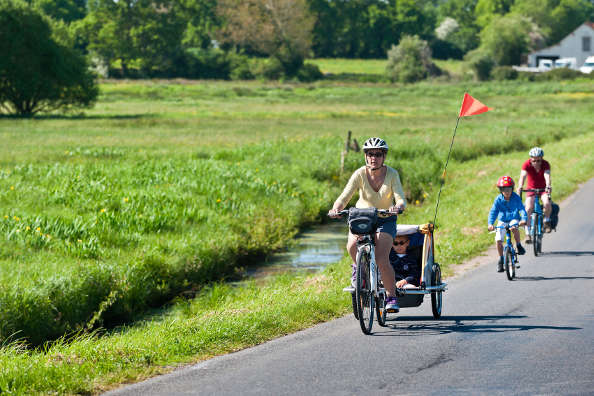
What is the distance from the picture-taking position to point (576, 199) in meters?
24.0

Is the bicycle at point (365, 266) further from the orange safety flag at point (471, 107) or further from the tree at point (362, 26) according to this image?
the tree at point (362, 26)

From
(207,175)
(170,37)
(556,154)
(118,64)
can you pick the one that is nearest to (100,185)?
(207,175)

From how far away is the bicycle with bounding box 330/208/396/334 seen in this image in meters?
9.00

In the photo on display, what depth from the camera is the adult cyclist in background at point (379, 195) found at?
30.6 feet

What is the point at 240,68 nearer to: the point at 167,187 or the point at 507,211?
the point at 167,187

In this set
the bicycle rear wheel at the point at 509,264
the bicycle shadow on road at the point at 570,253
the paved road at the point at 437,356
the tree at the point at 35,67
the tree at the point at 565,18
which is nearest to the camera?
the paved road at the point at 437,356

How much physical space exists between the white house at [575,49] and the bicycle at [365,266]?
11085 centimetres

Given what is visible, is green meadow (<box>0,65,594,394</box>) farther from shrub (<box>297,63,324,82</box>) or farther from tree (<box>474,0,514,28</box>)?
tree (<box>474,0,514,28</box>)

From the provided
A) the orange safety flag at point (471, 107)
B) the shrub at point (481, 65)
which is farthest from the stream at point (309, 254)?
the shrub at point (481, 65)

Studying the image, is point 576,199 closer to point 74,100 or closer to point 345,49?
point 74,100

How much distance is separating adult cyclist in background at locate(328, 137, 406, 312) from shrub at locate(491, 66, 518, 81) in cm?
9209

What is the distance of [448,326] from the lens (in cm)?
985

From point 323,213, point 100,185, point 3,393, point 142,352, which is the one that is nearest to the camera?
point 3,393

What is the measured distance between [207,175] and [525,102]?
→ 1930 inches
